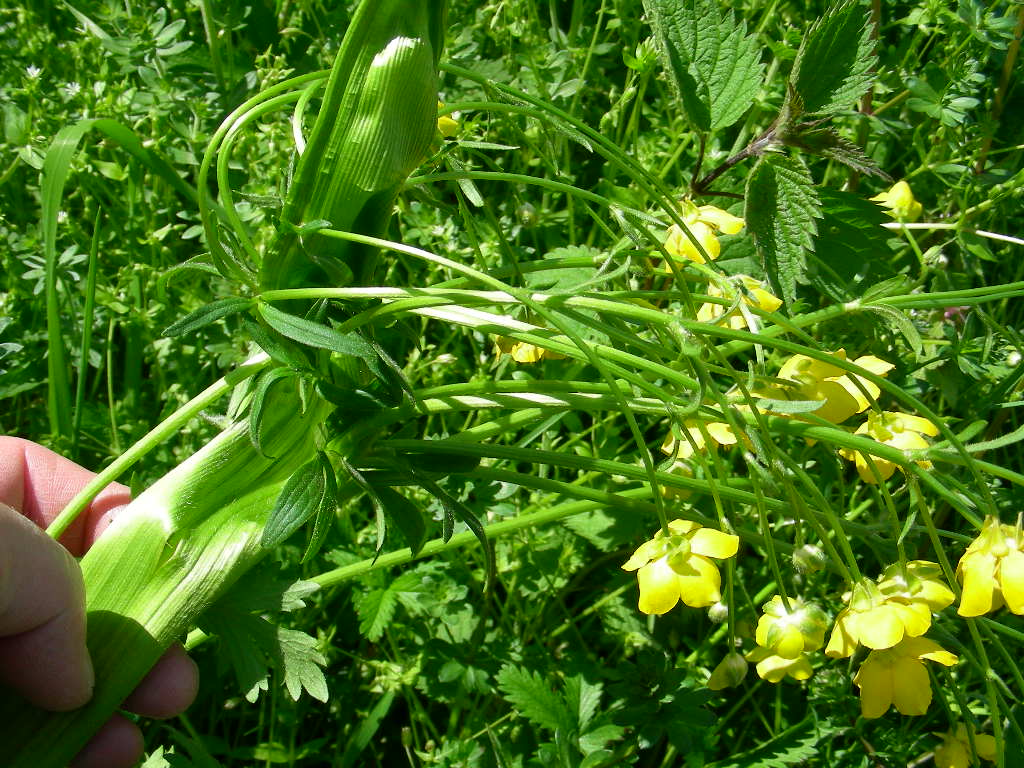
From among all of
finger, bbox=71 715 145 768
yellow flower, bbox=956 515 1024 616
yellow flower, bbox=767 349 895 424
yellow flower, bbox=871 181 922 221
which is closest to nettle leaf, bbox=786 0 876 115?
yellow flower, bbox=767 349 895 424

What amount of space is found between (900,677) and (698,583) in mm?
236

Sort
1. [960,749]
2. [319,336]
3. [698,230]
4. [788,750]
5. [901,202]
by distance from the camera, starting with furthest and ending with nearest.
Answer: [901,202]
[788,750]
[960,749]
[698,230]
[319,336]

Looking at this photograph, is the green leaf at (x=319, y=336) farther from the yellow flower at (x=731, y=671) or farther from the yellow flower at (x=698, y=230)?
the yellow flower at (x=731, y=671)

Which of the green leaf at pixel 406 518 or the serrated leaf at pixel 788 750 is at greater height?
the green leaf at pixel 406 518

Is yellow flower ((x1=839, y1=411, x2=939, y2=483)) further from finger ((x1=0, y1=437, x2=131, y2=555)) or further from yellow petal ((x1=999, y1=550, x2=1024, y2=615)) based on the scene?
finger ((x1=0, y1=437, x2=131, y2=555))

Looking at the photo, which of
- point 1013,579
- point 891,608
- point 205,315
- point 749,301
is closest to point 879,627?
point 891,608

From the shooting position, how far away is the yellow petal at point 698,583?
93 centimetres

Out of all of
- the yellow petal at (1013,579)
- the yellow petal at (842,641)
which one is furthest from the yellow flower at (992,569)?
the yellow petal at (842,641)

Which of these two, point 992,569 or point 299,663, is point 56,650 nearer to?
point 299,663

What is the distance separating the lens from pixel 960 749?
1239 millimetres

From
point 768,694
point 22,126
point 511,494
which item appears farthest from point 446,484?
point 22,126

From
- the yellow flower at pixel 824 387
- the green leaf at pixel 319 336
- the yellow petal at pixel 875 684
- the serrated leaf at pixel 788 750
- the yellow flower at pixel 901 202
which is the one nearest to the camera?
the green leaf at pixel 319 336

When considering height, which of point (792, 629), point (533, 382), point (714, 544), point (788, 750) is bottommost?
point (788, 750)

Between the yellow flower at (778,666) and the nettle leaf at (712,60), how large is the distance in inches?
25.1
